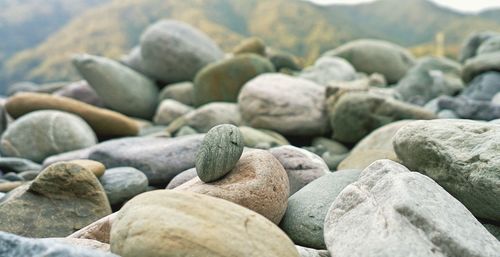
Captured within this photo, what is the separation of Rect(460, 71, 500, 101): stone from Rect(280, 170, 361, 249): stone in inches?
273

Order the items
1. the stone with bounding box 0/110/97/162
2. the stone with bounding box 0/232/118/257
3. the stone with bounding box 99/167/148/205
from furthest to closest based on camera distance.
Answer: the stone with bounding box 0/110/97/162, the stone with bounding box 99/167/148/205, the stone with bounding box 0/232/118/257

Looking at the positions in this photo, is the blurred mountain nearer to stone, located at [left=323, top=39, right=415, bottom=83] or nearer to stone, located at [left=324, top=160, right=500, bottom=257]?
stone, located at [left=323, top=39, right=415, bottom=83]

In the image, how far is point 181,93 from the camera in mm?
12883

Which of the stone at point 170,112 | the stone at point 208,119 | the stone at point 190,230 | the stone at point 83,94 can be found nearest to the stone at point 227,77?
the stone at point 170,112

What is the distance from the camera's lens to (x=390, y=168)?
138 inches

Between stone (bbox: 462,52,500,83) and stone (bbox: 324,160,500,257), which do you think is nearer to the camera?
stone (bbox: 324,160,500,257)

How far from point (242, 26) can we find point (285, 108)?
148 meters

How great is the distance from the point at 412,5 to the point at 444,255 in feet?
623

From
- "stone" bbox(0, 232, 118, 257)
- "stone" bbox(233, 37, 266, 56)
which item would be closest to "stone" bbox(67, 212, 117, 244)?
"stone" bbox(0, 232, 118, 257)

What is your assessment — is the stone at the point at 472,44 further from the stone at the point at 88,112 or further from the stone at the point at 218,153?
the stone at the point at 218,153

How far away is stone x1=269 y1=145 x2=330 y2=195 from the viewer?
5121 millimetres

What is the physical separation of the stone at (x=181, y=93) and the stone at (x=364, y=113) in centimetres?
520

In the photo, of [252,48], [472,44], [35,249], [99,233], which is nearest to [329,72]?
[252,48]

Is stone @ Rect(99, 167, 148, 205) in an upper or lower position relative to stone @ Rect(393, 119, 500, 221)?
lower
